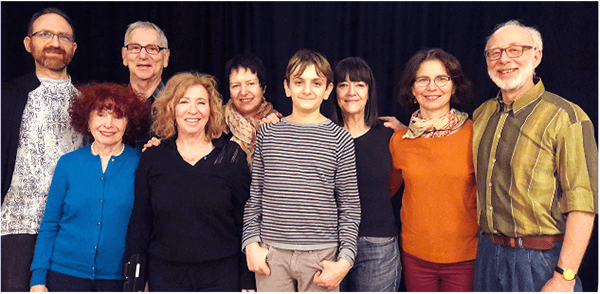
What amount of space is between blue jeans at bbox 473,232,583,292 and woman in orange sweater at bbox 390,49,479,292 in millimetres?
84

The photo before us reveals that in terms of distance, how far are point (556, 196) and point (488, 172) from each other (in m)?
0.29

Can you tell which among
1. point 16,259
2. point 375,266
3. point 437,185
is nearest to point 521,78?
point 437,185

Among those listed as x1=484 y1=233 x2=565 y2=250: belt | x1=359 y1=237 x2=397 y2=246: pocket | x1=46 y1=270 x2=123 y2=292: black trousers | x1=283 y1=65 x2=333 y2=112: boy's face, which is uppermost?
x1=283 y1=65 x2=333 y2=112: boy's face

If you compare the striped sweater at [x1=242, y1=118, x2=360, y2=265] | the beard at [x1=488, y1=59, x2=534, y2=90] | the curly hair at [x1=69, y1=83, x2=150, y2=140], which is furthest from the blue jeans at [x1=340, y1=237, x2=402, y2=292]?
the curly hair at [x1=69, y1=83, x2=150, y2=140]

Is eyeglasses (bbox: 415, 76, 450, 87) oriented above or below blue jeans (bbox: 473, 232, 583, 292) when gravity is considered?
above

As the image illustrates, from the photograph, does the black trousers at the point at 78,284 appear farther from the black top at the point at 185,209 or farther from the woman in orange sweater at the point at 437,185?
the woman in orange sweater at the point at 437,185

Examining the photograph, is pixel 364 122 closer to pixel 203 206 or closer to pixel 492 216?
pixel 492 216

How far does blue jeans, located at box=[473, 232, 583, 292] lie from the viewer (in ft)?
5.66

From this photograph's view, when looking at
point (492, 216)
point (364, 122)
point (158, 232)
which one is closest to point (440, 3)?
point (364, 122)

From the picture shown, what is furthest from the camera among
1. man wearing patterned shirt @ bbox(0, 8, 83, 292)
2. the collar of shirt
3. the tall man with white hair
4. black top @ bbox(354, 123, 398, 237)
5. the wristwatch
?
the tall man with white hair

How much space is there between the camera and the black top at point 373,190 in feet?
6.31

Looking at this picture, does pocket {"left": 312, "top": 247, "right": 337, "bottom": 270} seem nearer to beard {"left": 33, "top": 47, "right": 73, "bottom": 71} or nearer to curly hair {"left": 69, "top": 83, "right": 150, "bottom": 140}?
curly hair {"left": 69, "top": 83, "right": 150, "bottom": 140}

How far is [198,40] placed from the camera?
282 centimetres

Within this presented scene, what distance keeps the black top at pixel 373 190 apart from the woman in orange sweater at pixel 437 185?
0.35 ft
